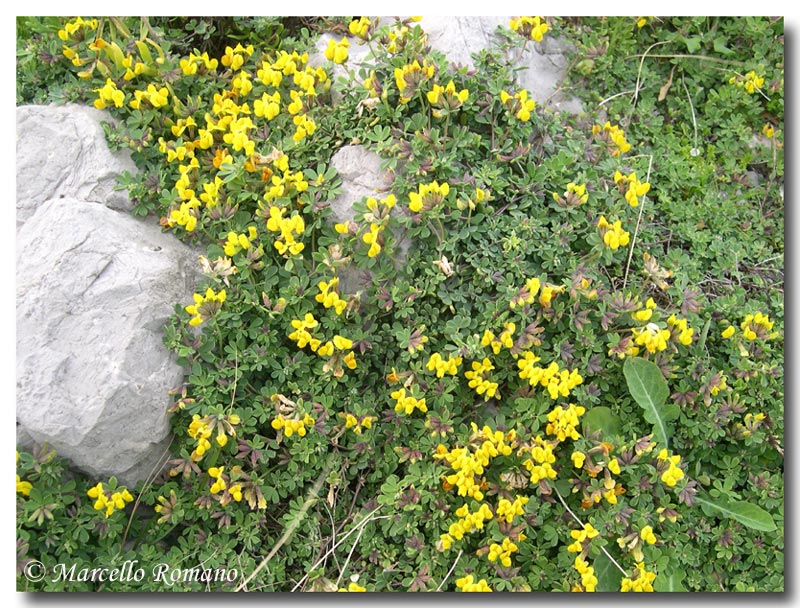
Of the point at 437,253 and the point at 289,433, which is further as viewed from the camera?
the point at 437,253

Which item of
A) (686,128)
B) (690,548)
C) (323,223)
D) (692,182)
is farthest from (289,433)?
(686,128)

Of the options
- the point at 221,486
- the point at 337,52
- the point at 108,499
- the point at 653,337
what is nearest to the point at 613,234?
the point at 653,337

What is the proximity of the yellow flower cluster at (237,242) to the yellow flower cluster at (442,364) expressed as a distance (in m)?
0.98

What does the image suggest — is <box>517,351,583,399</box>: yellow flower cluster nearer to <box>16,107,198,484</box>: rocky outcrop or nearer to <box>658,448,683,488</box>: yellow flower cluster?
<box>658,448,683,488</box>: yellow flower cluster

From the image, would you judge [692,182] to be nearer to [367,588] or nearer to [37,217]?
[367,588]

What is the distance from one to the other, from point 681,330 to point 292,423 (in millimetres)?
1821

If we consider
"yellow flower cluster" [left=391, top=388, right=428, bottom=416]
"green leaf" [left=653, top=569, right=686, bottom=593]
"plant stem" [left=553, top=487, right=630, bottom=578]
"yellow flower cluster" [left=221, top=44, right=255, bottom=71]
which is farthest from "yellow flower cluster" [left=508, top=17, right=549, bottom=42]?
"green leaf" [left=653, top=569, right=686, bottom=593]

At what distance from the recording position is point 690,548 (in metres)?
3.29

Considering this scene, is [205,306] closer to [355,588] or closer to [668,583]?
[355,588]

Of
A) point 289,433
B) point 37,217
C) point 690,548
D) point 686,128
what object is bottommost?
point 690,548

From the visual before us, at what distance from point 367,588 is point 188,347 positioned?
1.31 metres

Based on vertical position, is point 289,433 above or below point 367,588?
above

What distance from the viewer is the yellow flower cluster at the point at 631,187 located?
358 cm

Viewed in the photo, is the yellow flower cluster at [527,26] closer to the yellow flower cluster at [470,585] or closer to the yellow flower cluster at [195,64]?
the yellow flower cluster at [195,64]
